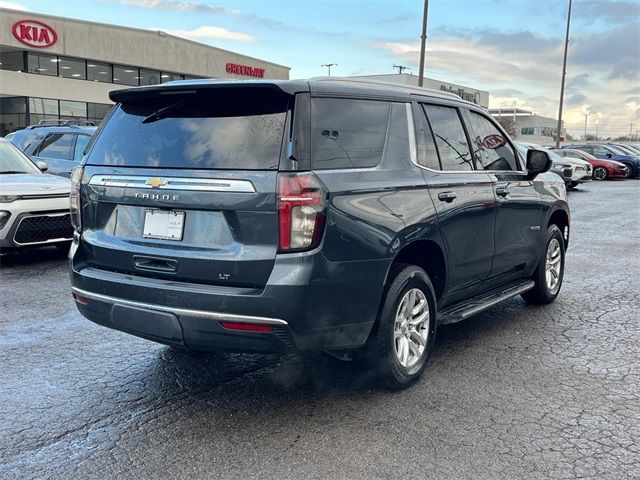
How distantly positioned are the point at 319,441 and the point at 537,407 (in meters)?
1.41

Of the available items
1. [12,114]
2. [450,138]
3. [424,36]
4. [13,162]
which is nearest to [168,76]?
[12,114]

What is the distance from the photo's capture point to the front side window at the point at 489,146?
17.4 feet

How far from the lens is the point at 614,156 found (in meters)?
31.1

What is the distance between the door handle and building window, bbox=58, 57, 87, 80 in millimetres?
36032

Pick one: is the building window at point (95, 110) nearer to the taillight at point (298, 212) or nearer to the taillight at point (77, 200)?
the taillight at point (77, 200)

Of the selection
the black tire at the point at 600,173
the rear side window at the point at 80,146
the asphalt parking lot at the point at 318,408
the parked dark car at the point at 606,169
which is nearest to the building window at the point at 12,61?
the rear side window at the point at 80,146

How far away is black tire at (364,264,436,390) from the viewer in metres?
3.94

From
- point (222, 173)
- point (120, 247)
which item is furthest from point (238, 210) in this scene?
point (120, 247)

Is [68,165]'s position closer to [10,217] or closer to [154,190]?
[10,217]

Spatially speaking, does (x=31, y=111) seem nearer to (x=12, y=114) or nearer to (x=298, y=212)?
(x=12, y=114)

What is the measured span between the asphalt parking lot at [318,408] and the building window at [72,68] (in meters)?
33.7

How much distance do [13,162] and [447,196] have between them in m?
7.09

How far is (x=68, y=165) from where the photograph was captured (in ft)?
39.5

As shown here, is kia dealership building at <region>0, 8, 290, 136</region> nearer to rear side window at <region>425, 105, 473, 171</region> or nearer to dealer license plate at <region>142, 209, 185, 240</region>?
rear side window at <region>425, 105, 473, 171</region>
